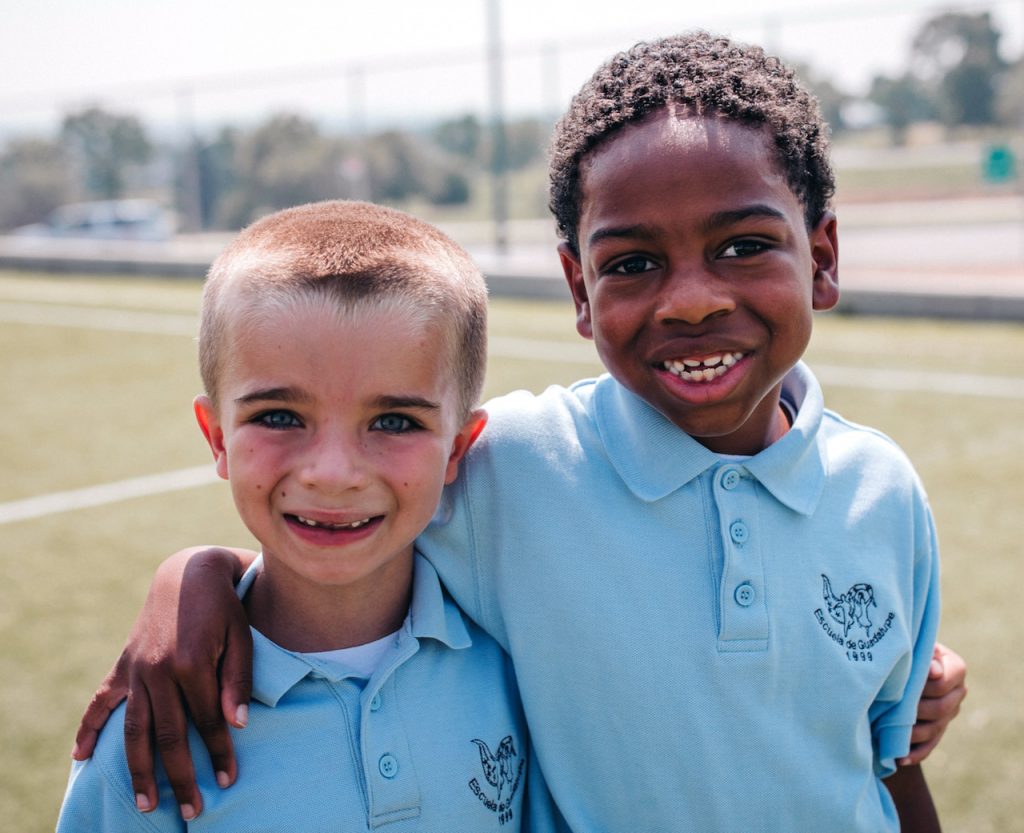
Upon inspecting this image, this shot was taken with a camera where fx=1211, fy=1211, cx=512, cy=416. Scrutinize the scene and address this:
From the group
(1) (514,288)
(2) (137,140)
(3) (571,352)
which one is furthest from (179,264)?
(3) (571,352)

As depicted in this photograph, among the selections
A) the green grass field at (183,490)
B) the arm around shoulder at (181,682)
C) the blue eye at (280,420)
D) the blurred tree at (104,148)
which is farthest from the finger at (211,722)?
the blurred tree at (104,148)

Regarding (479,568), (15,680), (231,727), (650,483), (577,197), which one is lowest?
(15,680)

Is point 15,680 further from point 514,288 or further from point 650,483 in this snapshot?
point 514,288

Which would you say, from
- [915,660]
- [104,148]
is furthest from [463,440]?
[104,148]

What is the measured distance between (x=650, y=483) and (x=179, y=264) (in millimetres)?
14545

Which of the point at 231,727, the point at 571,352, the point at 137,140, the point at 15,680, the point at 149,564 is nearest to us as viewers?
the point at 231,727

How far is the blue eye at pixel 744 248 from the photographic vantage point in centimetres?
170

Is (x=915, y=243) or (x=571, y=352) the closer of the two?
(x=571, y=352)

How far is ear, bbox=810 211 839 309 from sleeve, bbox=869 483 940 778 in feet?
1.14

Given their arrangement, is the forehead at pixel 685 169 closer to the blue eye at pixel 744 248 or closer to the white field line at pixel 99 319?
the blue eye at pixel 744 248

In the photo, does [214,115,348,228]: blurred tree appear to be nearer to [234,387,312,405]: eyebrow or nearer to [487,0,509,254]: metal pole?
[487,0,509,254]: metal pole

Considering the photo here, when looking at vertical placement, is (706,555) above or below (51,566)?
above

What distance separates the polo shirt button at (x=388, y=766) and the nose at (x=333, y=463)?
358 mm

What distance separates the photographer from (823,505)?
182cm
